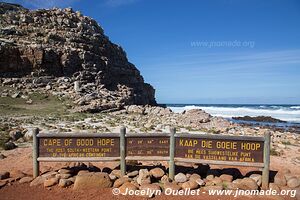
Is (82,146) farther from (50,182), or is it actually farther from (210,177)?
(210,177)

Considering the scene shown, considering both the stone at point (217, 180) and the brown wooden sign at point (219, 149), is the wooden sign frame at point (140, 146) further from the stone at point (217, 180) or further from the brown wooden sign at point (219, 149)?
the stone at point (217, 180)

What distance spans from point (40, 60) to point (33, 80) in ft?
11.8

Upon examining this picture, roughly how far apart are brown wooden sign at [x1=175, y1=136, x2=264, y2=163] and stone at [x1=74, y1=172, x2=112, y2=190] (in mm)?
2132

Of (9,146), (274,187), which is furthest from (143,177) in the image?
(9,146)

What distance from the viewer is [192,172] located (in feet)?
29.7

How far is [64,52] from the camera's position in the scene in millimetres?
49312

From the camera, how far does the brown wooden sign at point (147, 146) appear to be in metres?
8.58

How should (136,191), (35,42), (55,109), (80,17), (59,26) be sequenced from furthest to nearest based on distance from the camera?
(80,17) < (59,26) < (35,42) < (55,109) < (136,191)

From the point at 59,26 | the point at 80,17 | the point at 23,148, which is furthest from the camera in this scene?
the point at 80,17

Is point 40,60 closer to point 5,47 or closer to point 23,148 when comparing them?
point 5,47

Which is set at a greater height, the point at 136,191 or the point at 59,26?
the point at 59,26

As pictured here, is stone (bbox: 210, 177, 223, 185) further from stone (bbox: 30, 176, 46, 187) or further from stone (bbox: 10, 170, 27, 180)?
stone (bbox: 10, 170, 27, 180)

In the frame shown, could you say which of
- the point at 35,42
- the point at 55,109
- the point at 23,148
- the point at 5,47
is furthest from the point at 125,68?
the point at 23,148

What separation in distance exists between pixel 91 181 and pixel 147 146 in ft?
6.05
